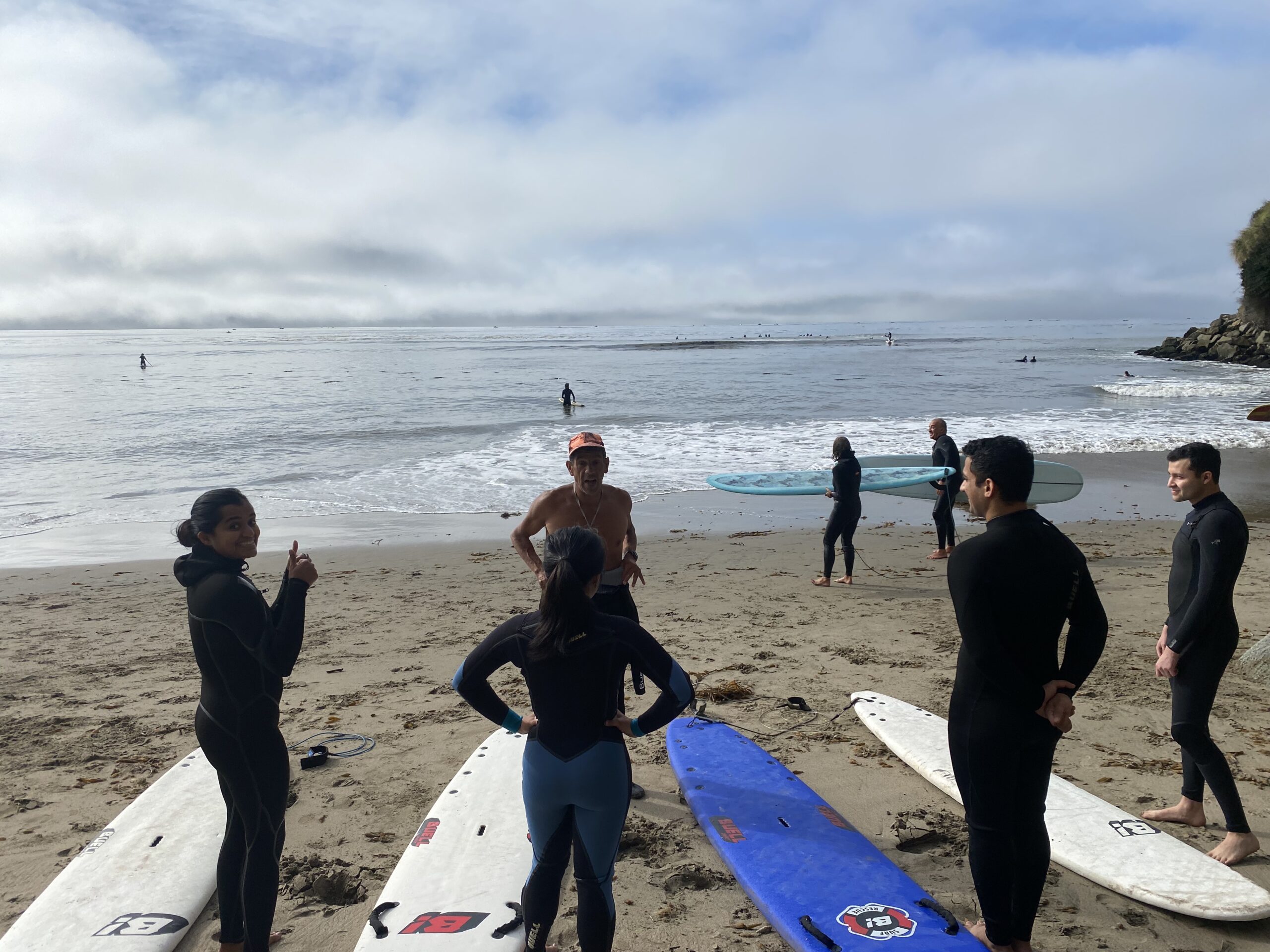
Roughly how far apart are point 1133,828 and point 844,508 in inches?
196

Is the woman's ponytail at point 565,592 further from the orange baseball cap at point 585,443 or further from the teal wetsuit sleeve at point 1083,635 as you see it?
the orange baseball cap at point 585,443

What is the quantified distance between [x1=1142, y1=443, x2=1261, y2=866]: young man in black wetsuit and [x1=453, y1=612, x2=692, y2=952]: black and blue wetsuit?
7.35 feet

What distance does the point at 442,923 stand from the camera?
2.99 metres

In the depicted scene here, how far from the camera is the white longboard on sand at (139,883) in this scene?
2.99m

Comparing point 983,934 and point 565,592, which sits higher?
point 565,592

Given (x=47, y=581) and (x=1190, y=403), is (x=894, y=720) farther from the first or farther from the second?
(x=1190, y=403)

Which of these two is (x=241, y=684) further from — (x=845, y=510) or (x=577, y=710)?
(x=845, y=510)

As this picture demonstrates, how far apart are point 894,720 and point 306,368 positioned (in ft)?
182

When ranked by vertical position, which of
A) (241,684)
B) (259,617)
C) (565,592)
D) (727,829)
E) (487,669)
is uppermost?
(565,592)

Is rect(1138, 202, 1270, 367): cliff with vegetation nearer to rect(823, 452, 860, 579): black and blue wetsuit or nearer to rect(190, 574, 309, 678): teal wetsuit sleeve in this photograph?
rect(823, 452, 860, 579): black and blue wetsuit

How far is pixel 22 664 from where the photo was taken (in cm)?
630

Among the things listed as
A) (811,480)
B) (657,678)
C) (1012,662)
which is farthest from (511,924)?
(811,480)

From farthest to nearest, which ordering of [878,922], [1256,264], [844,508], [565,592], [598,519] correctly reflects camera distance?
1. [1256,264]
2. [844,508]
3. [598,519]
4. [878,922]
5. [565,592]

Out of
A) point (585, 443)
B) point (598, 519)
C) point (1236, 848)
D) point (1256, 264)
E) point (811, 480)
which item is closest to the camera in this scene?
point (1236, 848)
